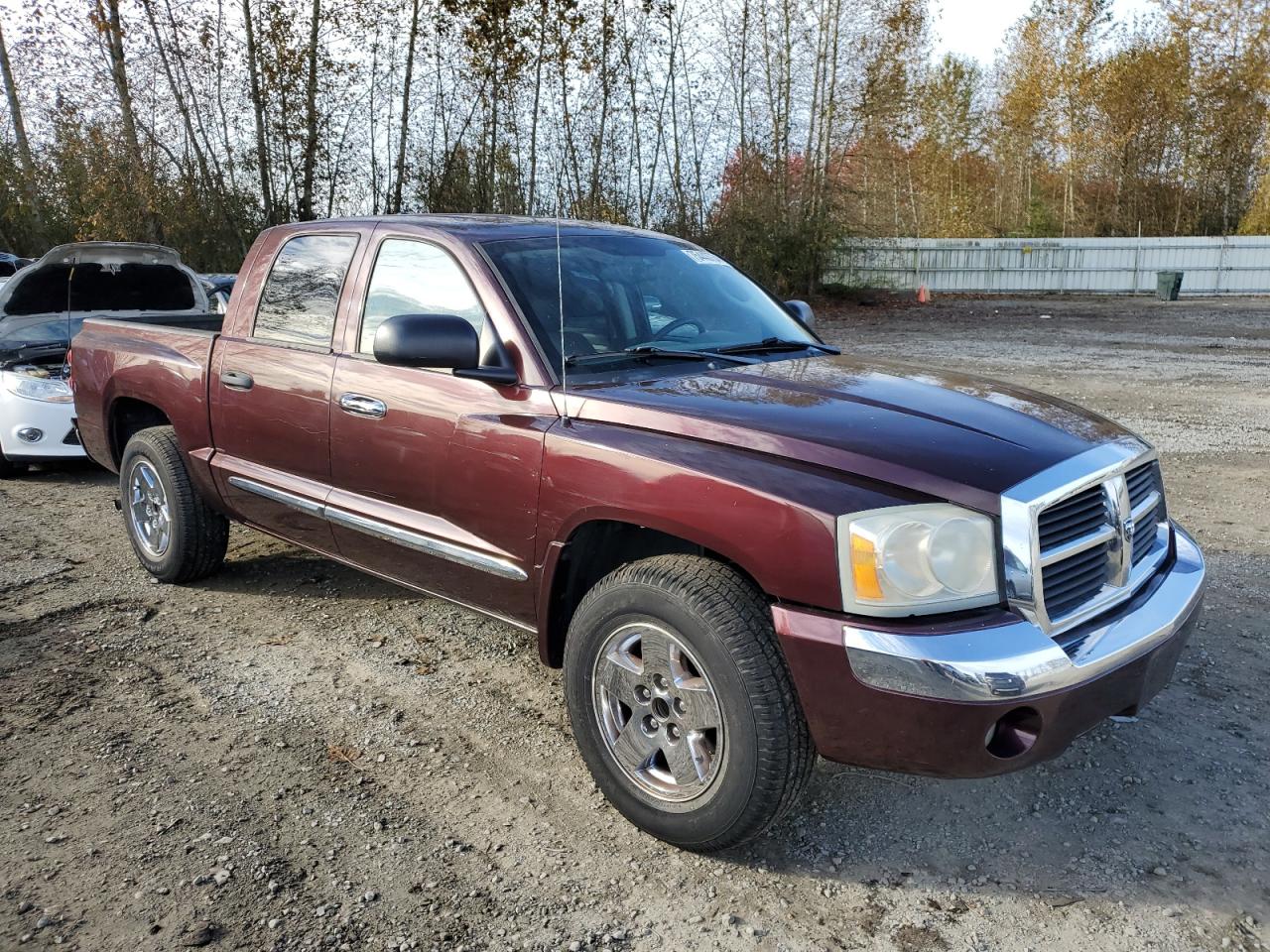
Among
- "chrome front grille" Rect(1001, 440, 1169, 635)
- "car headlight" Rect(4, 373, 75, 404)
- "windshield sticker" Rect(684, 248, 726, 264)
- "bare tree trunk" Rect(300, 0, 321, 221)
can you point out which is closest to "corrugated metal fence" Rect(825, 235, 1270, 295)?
"bare tree trunk" Rect(300, 0, 321, 221)

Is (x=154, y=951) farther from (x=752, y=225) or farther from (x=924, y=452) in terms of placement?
(x=752, y=225)

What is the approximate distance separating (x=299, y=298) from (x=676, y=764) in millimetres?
2649

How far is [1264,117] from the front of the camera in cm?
3625

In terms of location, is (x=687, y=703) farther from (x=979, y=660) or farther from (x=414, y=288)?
(x=414, y=288)

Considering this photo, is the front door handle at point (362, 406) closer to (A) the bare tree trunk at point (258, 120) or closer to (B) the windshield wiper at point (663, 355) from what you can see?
(B) the windshield wiper at point (663, 355)

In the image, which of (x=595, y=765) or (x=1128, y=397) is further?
(x=1128, y=397)

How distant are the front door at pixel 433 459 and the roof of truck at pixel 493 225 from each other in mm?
104

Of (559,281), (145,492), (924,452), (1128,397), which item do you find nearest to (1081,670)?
(924,452)

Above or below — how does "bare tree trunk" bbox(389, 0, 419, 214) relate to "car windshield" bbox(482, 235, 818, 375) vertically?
above

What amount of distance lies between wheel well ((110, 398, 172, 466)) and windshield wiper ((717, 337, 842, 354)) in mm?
3320

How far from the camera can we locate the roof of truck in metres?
3.69

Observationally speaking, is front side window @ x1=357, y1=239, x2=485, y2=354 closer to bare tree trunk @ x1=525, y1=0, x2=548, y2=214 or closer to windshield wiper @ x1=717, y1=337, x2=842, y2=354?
windshield wiper @ x1=717, y1=337, x2=842, y2=354

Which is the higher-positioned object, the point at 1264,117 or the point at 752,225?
the point at 1264,117

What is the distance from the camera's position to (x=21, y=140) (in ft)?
67.7
